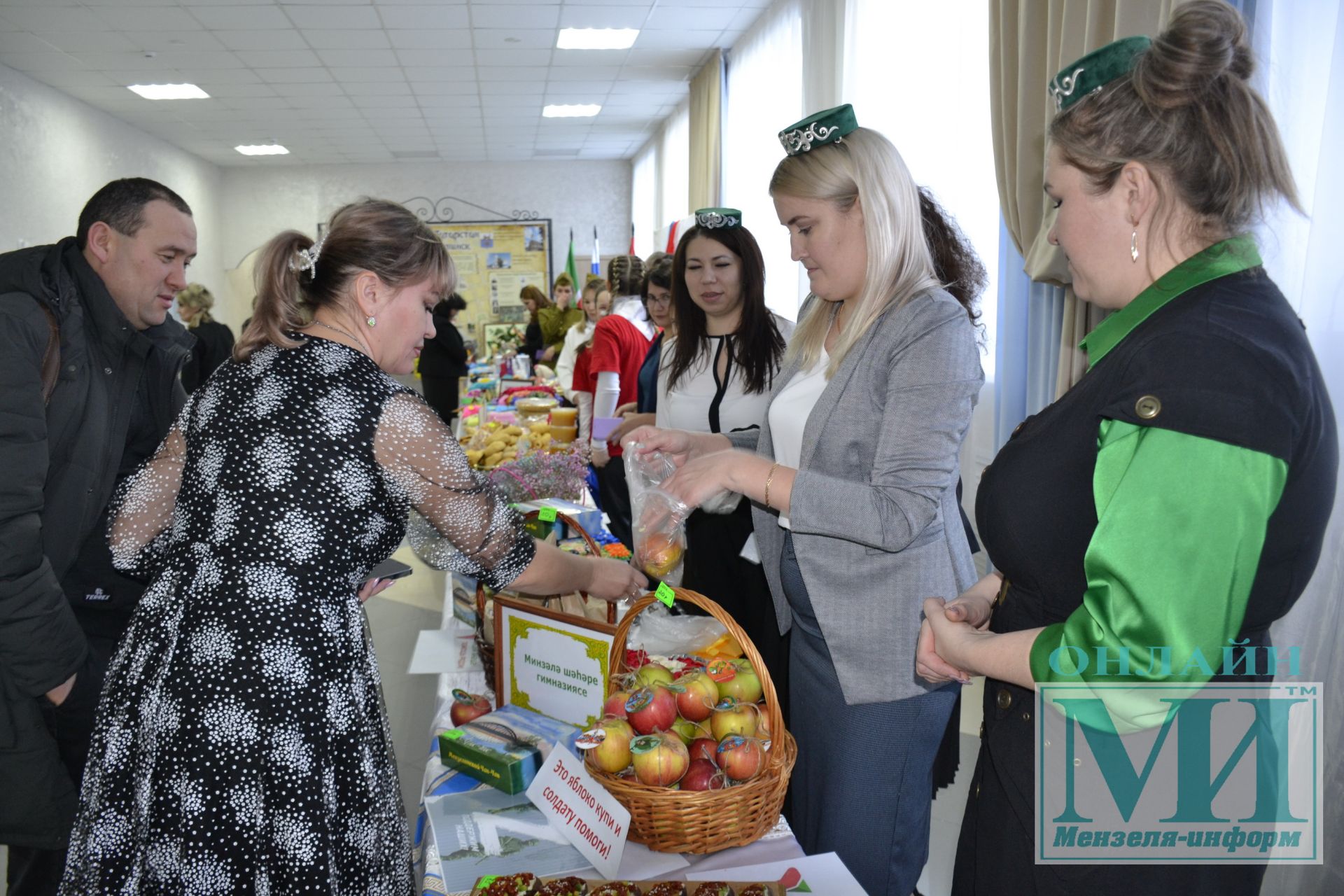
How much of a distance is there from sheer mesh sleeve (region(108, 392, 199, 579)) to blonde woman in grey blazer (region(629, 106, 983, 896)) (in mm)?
809

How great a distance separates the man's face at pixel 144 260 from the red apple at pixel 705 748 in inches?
57.1

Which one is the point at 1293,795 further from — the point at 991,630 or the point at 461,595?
the point at 461,595

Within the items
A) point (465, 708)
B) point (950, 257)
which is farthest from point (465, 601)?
point (950, 257)

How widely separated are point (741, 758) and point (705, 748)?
0.06 metres

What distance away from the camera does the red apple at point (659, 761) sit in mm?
1199

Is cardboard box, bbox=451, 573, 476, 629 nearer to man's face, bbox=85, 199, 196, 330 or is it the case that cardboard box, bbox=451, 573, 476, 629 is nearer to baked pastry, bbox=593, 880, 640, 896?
man's face, bbox=85, 199, 196, 330

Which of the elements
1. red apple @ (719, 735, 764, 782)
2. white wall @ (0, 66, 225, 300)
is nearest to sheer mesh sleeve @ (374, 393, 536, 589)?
red apple @ (719, 735, 764, 782)

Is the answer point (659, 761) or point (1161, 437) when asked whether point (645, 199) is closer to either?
point (659, 761)

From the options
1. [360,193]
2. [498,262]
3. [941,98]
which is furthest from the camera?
[498,262]

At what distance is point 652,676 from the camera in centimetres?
139

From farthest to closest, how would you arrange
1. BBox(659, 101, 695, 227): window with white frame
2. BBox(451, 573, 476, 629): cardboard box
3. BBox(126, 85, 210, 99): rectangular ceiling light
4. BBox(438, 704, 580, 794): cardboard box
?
BBox(659, 101, 695, 227): window with white frame, BBox(126, 85, 210, 99): rectangular ceiling light, BBox(451, 573, 476, 629): cardboard box, BBox(438, 704, 580, 794): cardboard box

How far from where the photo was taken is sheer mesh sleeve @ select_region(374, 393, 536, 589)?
4.25 ft

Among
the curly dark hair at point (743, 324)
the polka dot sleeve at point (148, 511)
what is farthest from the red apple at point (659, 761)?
the curly dark hair at point (743, 324)

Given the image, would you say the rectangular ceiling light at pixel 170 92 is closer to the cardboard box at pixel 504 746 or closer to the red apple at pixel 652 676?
the cardboard box at pixel 504 746
